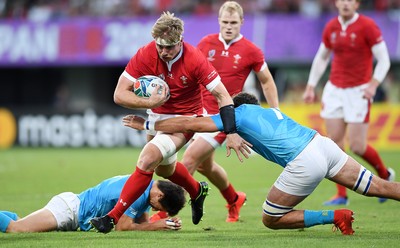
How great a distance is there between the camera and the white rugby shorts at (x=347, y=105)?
11031mm

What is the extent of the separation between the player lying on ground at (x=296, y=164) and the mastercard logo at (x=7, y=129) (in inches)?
722

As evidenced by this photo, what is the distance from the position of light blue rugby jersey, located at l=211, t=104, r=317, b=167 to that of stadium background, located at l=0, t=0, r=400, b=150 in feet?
45.5

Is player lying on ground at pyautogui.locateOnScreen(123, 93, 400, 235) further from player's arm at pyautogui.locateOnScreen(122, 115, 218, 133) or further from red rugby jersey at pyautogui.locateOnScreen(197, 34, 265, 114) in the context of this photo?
red rugby jersey at pyautogui.locateOnScreen(197, 34, 265, 114)

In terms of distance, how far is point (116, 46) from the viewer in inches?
1041

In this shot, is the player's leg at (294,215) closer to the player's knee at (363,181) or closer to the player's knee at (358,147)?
the player's knee at (363,181)

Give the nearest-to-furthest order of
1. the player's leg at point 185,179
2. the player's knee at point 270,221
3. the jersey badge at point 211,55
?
1. the player's knee at point 270,221
2. the player's leg at point 185,179
3. the jersey badge at point 211,55

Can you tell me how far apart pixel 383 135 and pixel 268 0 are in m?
6.51

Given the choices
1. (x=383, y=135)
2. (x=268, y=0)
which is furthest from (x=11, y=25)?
(x=383, y=135)

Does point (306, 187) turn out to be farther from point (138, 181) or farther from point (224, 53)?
point (224, 53)

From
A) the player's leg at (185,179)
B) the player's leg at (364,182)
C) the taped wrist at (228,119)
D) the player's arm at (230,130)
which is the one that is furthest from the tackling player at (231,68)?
the player's leg at (364,182)

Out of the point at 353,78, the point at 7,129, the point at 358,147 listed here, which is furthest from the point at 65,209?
the point at 7,129

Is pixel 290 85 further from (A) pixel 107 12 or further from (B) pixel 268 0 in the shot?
(A) pixel 107 12

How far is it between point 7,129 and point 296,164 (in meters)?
19.2

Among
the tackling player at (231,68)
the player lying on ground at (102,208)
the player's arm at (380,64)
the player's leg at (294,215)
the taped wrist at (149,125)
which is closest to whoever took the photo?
the player's leg at (294,215)
